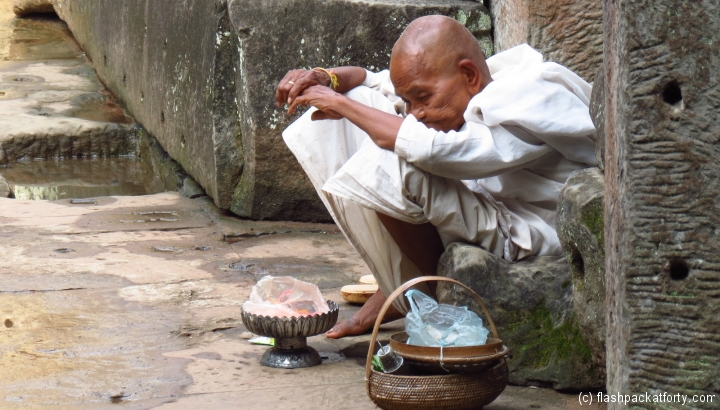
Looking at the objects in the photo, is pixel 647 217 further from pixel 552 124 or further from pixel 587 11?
pixel 587 11

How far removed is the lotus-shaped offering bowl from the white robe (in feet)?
0.86

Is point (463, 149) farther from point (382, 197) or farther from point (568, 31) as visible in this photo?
point (568, 31)

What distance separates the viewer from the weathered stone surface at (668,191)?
1.72 m

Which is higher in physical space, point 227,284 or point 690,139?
point 690,139

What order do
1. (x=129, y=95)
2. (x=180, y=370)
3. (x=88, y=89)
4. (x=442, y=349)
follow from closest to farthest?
(x=442, y=349)
(x=180, y=370)
(x=129, y=95)
(x=88, y=89)

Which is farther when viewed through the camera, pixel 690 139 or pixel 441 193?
pixel 441 193

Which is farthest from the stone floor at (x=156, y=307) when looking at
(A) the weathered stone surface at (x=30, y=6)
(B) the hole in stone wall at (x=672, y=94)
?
(A) the weathered stone surface at (x=30, y=6)

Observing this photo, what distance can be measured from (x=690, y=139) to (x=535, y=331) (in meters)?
0.99

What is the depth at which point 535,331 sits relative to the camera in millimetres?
2611

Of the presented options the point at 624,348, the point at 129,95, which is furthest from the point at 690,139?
the point at 129,95

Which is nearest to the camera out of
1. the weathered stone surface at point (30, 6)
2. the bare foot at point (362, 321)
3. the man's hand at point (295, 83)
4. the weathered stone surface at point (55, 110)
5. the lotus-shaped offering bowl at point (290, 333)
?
the lotus-shaped offering bowl at point (290, 333)

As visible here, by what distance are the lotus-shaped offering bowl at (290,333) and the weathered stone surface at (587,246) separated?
2.51ft

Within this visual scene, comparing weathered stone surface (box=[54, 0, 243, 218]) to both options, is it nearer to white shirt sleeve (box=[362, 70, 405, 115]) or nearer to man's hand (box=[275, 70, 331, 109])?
white shirt sleeve (box=[362, 70, 405, 115])

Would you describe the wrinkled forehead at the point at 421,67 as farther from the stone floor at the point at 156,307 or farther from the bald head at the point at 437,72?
the stone floor at the point at 156,307
